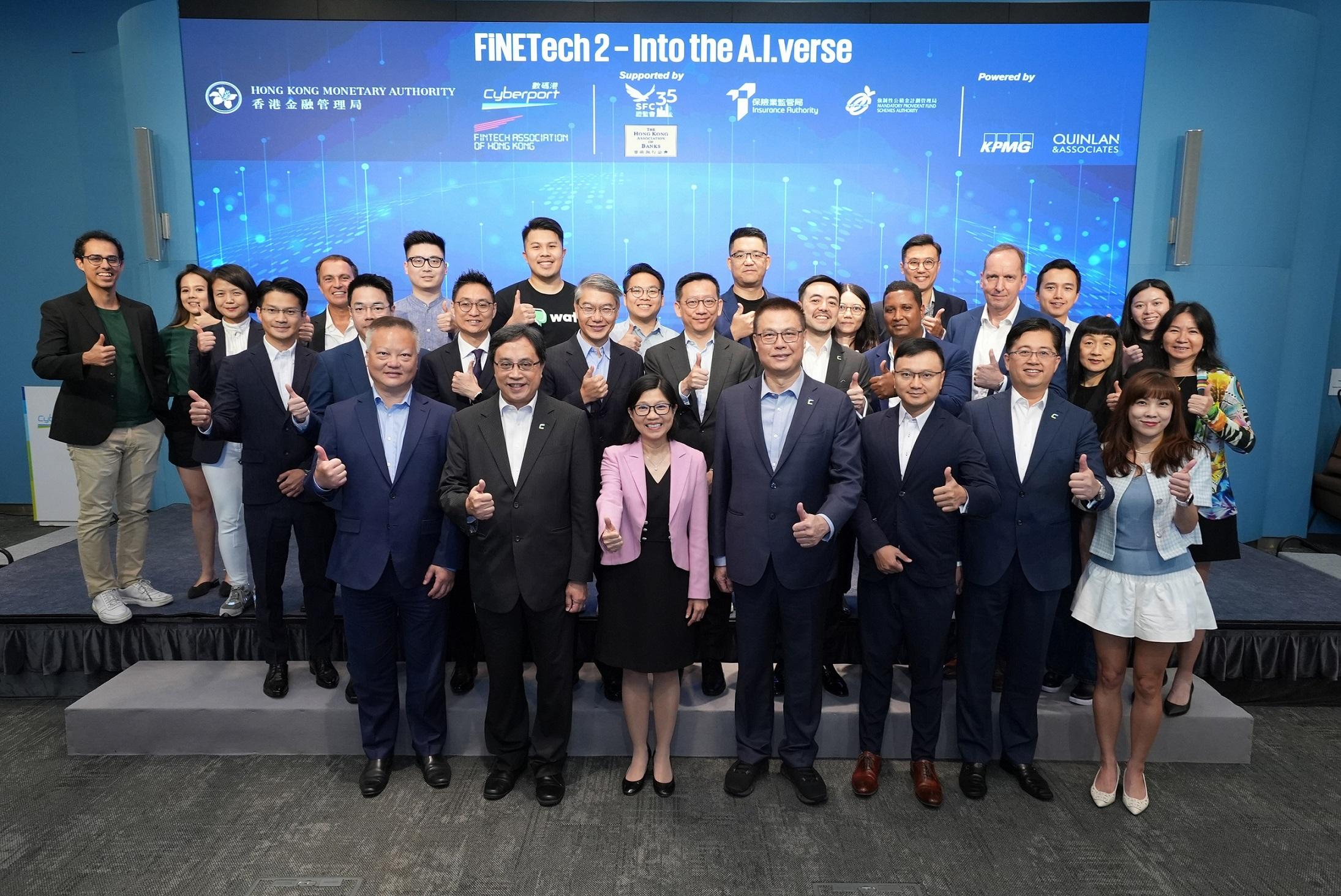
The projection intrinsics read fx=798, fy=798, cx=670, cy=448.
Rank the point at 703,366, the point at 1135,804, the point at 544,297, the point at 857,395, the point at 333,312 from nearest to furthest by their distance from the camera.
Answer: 1. the point at 1135,804
2. the point at 857,395
3. the point at 703,366
4. the point at 544,297
5. the point at 333,312

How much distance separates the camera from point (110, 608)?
3883 mm

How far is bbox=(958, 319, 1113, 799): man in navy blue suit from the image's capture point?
2826mm

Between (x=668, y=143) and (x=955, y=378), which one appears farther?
(x=668, y=143)

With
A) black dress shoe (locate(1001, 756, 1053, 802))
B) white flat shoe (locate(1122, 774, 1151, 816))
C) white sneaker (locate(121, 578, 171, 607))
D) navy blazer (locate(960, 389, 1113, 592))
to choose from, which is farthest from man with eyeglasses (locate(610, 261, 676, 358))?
white sneaker (locate(121, 578, 171, 607))

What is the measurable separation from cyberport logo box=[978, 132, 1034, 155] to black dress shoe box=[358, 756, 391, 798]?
5485 mm

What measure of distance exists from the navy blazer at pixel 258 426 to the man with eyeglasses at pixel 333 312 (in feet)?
1.97

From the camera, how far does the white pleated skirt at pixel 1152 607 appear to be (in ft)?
9.08

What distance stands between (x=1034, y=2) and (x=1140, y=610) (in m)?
4.74

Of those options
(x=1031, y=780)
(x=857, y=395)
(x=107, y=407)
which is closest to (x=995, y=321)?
(x=857, y=395)

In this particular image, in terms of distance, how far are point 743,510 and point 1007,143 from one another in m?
4.38

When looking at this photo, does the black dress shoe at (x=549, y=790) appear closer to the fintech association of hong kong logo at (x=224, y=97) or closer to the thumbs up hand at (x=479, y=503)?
the thumbs up hand at (x=479, y=503)

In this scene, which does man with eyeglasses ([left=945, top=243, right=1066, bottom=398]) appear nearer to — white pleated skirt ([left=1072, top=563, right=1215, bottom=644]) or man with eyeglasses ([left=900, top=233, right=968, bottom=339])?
man with eyeglasses ([left=900, top=233, right=968, bottom=339])

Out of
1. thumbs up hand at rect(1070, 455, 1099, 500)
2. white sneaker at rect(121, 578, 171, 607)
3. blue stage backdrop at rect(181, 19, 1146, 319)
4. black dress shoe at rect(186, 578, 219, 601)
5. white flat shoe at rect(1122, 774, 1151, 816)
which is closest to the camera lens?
thumbs up hand at rect(1070, 455, 1099, 500)

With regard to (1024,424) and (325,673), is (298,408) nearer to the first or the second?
(325,673)
